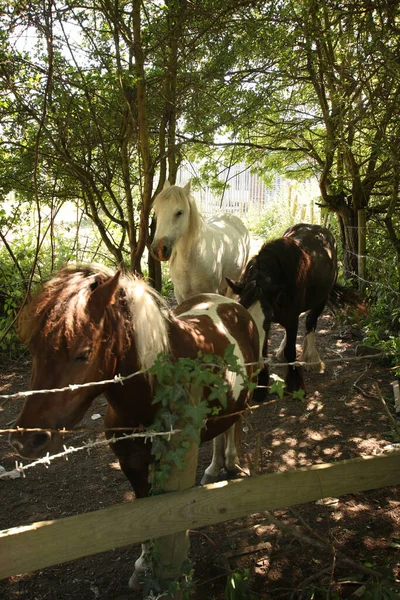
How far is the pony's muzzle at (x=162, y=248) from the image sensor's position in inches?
179

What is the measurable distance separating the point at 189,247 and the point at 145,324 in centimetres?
313

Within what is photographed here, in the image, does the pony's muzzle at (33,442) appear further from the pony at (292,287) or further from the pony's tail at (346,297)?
the pony's tail at (346,297)

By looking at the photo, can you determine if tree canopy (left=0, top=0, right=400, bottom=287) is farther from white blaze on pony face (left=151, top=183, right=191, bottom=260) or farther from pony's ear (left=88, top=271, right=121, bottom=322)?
pony's ear (left=88, top=271, right=121, bottom=322)

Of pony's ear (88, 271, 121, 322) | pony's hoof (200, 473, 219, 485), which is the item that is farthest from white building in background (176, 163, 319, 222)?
pony's ear (88, 271, 121, 322)

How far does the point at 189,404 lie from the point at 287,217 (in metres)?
13.1

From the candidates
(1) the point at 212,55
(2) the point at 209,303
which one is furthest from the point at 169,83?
(2) the point at 209,303

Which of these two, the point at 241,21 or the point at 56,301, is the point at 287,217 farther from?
the point at 56,301

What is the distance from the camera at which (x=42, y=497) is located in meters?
3.29

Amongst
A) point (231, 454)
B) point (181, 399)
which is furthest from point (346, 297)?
point (181, 399)

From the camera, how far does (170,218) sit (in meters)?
4.62

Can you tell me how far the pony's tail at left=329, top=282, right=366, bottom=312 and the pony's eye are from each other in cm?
473

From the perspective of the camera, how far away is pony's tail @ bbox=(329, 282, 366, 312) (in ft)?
19.0

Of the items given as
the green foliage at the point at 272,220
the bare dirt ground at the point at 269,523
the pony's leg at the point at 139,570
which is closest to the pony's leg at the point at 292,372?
the bare dirt ground at the point at 269,523

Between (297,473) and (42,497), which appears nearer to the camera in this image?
(297,473)
